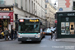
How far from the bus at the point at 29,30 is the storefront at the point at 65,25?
6.85 metres

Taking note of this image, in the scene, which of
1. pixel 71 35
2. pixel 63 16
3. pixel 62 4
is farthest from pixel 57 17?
pixel 71 35

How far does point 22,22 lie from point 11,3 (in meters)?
9.11

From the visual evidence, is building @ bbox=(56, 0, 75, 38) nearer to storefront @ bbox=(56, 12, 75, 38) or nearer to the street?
storefront @ bbox=(56, 12, 75, 38)

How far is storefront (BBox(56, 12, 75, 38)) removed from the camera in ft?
62.8

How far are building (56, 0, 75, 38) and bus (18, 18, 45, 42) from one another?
6869mm

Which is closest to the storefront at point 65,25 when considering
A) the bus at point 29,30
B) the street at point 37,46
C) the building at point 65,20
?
the building at point 65,20

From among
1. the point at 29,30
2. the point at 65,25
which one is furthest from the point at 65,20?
the point at 29,30

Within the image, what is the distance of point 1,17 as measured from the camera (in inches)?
830

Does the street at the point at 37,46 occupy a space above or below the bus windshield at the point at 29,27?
below

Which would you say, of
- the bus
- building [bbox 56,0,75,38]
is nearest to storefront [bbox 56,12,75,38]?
building [bbox 56,0,75,38]

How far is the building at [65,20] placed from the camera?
1916 cm

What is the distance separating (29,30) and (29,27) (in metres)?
0.34

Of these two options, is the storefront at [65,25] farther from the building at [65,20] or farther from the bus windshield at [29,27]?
the bus windshield at [29,27]

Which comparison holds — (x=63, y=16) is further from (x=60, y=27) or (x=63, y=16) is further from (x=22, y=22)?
(x=22, y=22)
